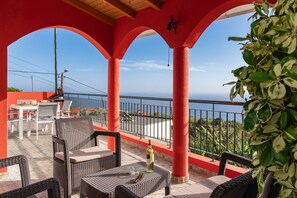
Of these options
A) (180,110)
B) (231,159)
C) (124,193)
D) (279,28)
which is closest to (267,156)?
(279,28)

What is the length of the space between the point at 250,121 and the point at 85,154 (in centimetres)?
259

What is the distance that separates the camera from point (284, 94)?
696 millimetres

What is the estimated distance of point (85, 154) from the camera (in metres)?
3.03

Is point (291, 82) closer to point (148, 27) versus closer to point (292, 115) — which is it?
point (292, 115)

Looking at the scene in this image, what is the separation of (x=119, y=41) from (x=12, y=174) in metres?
2.89

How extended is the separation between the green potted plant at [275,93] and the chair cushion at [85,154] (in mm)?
2417

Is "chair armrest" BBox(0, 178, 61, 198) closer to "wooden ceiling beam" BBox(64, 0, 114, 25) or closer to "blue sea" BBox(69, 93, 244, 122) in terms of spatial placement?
"blue sea" BBox(69, 93, 244, 122)

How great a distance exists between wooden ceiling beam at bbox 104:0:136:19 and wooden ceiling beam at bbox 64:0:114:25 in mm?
607

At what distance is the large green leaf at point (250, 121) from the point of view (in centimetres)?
79

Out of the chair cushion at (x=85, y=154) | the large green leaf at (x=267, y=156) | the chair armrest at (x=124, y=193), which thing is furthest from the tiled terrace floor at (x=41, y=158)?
the large green leaf at (x=267, y=156)

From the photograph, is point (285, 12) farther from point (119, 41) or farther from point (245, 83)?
point (119, 41)

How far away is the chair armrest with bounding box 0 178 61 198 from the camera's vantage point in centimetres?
145

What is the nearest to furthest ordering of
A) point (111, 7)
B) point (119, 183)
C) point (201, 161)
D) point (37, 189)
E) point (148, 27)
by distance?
point (37, 189)
point (119, 183)
point (201, 161)
point (148, 27)
point (111, 7)

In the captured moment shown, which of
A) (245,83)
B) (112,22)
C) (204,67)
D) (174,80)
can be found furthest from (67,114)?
(204,67)
